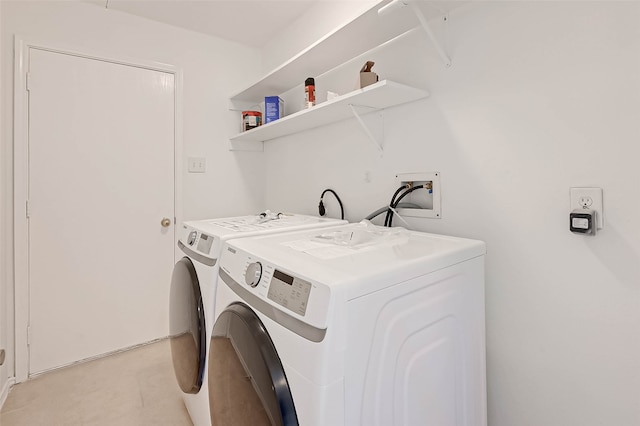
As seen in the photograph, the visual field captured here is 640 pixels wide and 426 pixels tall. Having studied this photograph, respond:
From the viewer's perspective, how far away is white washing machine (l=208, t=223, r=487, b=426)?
2.18 ft

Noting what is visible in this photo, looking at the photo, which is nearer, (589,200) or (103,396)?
(589,200)

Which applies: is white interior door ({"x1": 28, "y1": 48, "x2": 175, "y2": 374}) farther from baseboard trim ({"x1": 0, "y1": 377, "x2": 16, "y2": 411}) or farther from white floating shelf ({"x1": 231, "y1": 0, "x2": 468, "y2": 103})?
white floating shelf ({"x1": 231, "y1": 0, "x2": 468, "y2": 103})

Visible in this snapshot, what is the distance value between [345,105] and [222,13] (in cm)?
132

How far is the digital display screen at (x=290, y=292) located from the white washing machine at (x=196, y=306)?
0.44 meters

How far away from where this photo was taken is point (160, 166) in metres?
2.34

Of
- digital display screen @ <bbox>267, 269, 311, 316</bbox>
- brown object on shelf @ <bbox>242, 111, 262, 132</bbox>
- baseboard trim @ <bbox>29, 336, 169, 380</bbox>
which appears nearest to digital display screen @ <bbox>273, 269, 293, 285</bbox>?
digital display screen @ <bbox>267, 269, 311, 316</bbox>

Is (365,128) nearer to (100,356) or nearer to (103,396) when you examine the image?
(103,396)

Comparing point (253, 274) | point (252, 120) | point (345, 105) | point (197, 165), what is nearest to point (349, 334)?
point (253, 274)

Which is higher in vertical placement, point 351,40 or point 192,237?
point 351,40

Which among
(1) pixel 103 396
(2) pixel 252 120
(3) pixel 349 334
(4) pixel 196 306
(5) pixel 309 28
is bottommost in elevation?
(1) pixel 103 396

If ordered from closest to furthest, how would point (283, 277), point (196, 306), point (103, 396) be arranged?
1. point (283, 277)
2. point (196, 306)
3. point (103, 396)

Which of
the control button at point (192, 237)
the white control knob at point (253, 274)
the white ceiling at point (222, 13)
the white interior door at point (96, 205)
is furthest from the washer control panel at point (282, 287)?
the white ceiling at point (222, 13)

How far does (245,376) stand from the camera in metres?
0.85

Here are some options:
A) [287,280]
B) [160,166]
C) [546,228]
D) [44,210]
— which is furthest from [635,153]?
[44,210]
